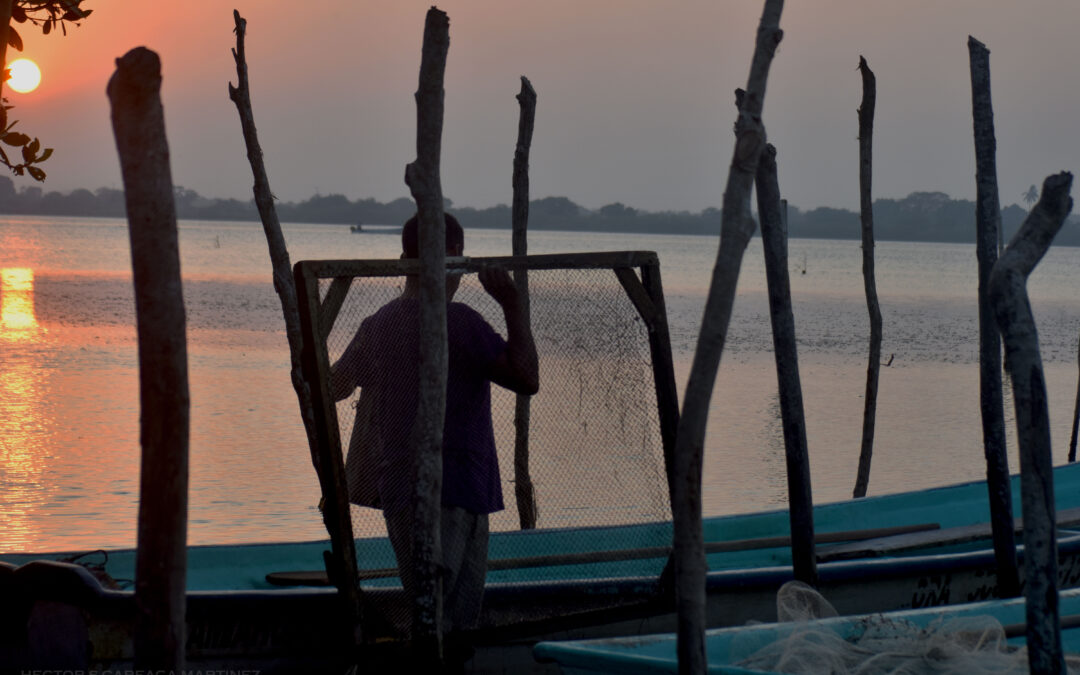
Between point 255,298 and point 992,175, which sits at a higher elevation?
point 992,175

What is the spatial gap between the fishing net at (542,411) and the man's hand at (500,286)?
2.6 inches

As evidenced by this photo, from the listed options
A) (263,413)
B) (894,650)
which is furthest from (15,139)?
(263,413)

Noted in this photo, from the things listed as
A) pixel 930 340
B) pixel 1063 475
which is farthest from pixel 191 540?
pixel 930 340

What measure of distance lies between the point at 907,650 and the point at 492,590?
1.64 metres

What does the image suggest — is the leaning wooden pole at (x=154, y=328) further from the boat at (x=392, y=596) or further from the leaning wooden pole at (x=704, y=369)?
the boat at (x=392, y=596)

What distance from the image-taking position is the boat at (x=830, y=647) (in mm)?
3867

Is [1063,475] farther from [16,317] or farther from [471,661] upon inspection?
[16,317]

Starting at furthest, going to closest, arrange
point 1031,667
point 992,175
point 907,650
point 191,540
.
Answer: point 191,540 < point 992,175 < point 907,650 < point 1031,667

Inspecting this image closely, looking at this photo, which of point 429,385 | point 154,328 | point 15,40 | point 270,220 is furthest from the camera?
point 270,220

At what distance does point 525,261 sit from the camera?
4438 mm

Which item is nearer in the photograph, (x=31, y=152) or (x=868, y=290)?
(x=31, y=152)

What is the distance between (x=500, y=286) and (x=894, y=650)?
1.91 m

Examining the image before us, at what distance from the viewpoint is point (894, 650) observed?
4.25 metres

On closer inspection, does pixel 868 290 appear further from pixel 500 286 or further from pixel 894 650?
pixel 500 286
